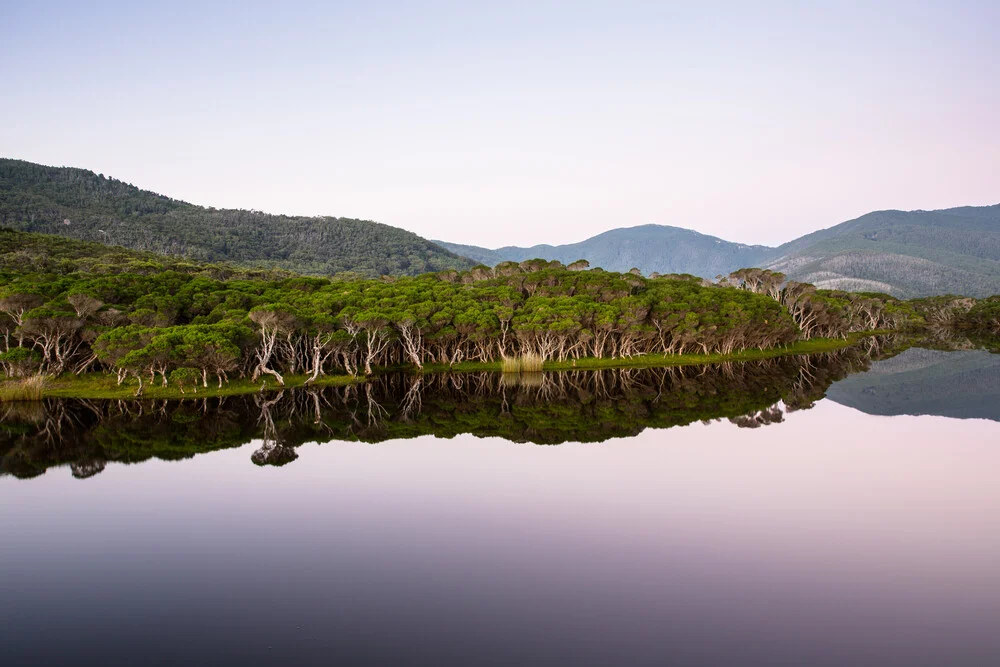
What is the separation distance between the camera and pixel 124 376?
53.1 meters

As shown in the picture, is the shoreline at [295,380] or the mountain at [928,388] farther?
the shoreline at [295,380]

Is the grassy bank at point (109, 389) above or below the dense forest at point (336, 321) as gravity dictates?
below

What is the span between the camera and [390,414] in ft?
149

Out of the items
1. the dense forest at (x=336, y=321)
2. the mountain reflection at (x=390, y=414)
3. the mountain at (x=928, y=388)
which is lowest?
the mountain reflection at (x=390, y=414)

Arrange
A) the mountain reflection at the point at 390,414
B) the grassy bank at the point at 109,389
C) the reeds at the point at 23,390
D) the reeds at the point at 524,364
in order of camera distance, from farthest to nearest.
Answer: the reeds at the point at 524,364 < the grassy bank at the point at 109,389 < the reeds at the point at 23,390 < the mountain reflection at the point at 390,414

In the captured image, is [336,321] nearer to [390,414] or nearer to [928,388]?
[390,414]

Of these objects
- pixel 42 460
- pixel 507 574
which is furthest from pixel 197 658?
pixel 42 460

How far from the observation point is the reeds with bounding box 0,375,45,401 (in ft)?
159

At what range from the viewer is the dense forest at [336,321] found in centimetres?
5103

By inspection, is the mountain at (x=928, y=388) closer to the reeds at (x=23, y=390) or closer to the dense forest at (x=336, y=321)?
the dense forest at (x=336, y=321)

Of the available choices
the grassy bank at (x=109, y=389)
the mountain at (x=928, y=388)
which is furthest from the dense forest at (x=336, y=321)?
the mountain at (x=928, y=388)

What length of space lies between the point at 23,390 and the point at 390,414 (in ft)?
104

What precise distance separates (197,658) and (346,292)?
2278 inches

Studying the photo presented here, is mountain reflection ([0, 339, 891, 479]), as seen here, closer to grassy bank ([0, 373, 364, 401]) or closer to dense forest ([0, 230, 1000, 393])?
grassy bank ([0, 373, 364, 401])
